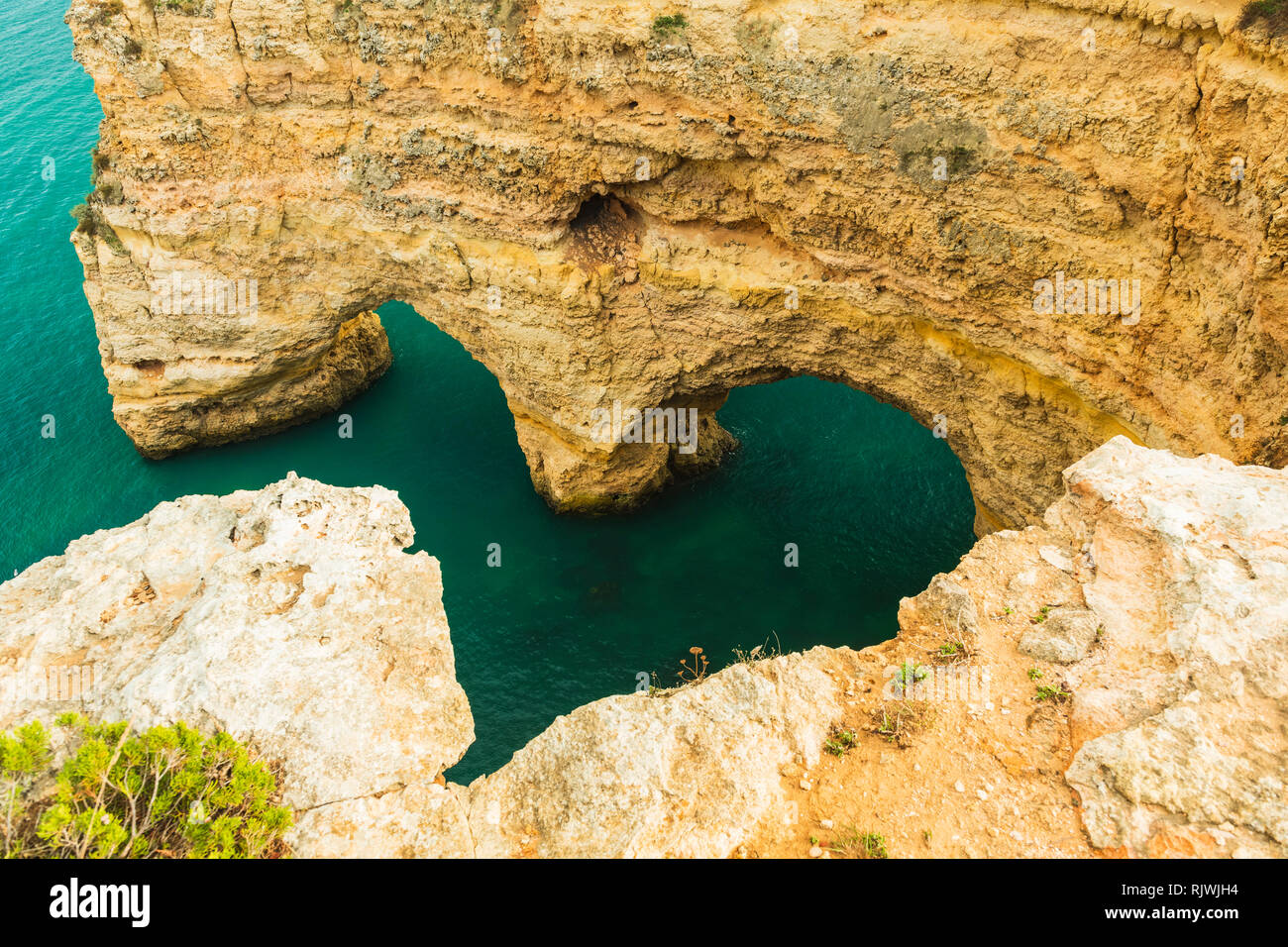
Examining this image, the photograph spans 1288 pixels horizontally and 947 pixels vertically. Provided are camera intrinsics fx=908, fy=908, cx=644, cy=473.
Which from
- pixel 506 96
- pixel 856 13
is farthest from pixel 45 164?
pixel 856 13

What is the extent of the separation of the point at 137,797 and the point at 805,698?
6696 millimetres

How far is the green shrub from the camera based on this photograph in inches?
313

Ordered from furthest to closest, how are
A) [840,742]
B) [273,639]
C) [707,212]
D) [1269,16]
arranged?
1. [707,212]
2. [1269,16]
3. [273,639]
4. [840,742]

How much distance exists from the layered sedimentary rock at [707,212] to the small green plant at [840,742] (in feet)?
31.6

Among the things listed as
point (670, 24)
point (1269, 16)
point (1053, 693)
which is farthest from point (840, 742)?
point (670, 24)

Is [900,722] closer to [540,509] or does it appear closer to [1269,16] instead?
[1269,16]

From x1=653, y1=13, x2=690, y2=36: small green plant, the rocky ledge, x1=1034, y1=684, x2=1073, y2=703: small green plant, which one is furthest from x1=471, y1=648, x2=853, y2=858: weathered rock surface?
x1=653, y1=13, x2=690, y2=36: small green plant

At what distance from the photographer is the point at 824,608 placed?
23.3 m

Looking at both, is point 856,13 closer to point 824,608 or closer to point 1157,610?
point 1157,610

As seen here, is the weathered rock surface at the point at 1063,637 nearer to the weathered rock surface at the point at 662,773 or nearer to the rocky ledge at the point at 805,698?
the rocky ledge at the point at 805,698

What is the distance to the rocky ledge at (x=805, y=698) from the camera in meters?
8.63

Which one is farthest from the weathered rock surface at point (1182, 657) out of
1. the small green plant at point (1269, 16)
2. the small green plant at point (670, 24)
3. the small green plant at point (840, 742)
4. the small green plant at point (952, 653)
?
the small green plant at point (670, 24)

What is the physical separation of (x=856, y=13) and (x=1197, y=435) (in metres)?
9.50

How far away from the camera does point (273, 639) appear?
1034 centimetres
